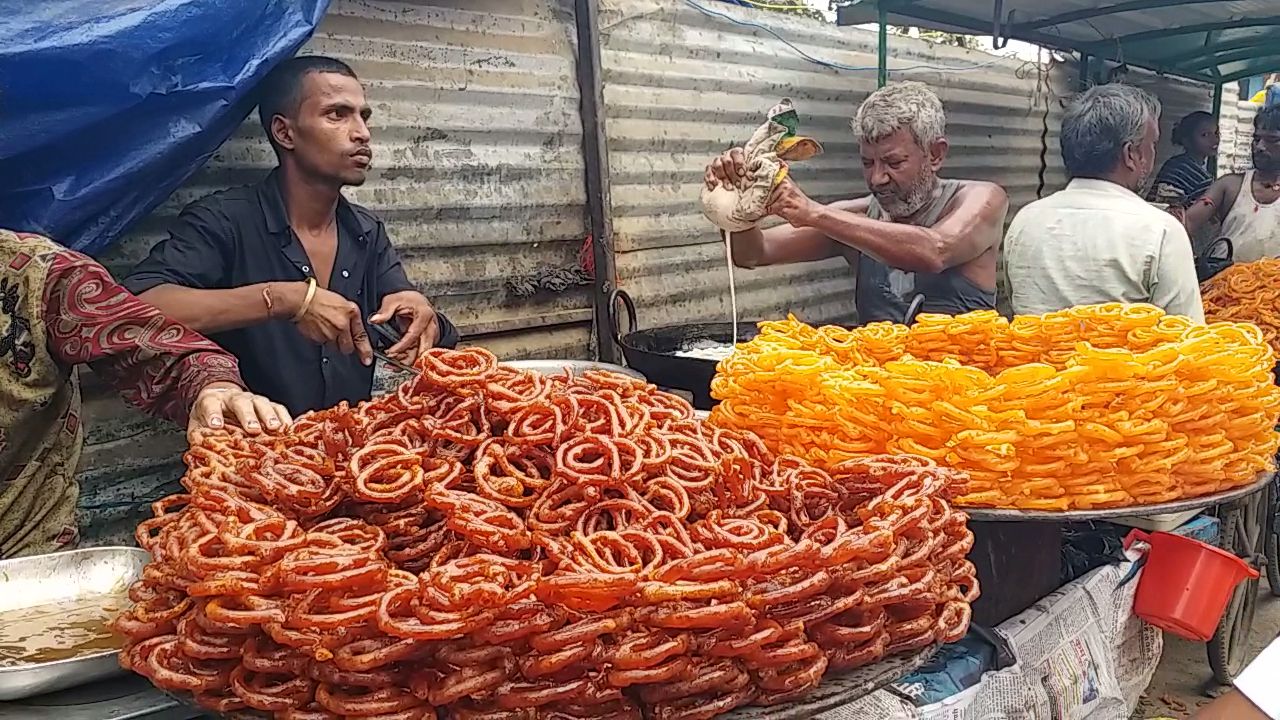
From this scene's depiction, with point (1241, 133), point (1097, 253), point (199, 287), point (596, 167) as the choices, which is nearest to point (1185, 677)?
point (1097, 253)

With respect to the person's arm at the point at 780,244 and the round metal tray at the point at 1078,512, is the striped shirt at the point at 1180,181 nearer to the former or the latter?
the person's arm at the point at 780,244

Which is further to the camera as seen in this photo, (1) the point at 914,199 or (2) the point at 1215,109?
(2) the point at 1215,109

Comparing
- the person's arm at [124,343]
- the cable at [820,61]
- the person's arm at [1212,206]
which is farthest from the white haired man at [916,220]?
the person's arm at [1212,206]

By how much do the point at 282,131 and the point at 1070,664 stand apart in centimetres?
334

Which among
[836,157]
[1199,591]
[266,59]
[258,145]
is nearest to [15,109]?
[266,59]

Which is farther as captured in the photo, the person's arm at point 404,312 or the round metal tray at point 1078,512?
the person's arm at point 404,312

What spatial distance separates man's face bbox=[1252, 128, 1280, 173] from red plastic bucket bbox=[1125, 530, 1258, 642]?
3.89m

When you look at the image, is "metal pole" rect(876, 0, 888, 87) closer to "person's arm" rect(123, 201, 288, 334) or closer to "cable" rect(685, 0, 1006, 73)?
"cable" rect(685, 0, 1006, 73)

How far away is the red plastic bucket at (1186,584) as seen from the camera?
3.07 meters

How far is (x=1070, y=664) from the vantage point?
3047 mm

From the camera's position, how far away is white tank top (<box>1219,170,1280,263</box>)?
6.11 metres

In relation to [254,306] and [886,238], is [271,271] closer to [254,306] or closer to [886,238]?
[254,306]

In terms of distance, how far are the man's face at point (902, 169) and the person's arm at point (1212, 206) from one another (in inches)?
129

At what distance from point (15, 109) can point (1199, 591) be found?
4.02 meters
